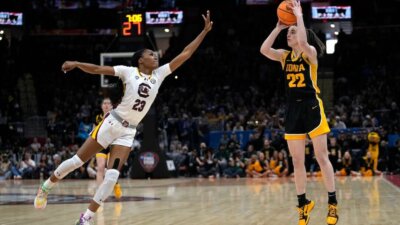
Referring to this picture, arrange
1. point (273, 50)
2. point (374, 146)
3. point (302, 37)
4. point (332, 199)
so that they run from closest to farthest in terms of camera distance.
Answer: point (302, 37) < point (332, 199) < point (273, 50) < point (374, 146)

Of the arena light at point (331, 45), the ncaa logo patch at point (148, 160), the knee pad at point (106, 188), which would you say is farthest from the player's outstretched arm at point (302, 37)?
the arena light at point (331, 45)

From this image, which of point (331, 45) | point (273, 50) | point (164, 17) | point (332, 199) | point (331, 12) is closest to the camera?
point (332, 199)

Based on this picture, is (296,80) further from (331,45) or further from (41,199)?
(331,45)

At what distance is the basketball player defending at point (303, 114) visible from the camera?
6746 mm

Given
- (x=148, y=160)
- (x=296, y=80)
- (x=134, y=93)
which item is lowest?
(x=148, y=160)

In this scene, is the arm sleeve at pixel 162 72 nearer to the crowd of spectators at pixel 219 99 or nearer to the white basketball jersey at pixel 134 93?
the white basketball jersey at pixel 134 93

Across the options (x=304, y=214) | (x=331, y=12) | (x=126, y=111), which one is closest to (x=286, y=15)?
(x=126, y=111)

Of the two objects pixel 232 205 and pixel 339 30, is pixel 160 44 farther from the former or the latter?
pixel 232 205

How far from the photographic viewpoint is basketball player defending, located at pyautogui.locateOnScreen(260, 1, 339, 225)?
22.1 ft

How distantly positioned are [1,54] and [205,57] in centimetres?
912

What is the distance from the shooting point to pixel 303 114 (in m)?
6.80

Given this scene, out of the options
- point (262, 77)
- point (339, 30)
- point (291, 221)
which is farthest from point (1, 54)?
point (291, 221)

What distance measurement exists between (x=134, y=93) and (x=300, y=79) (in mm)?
1691

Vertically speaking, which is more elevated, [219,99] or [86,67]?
[86,67]
